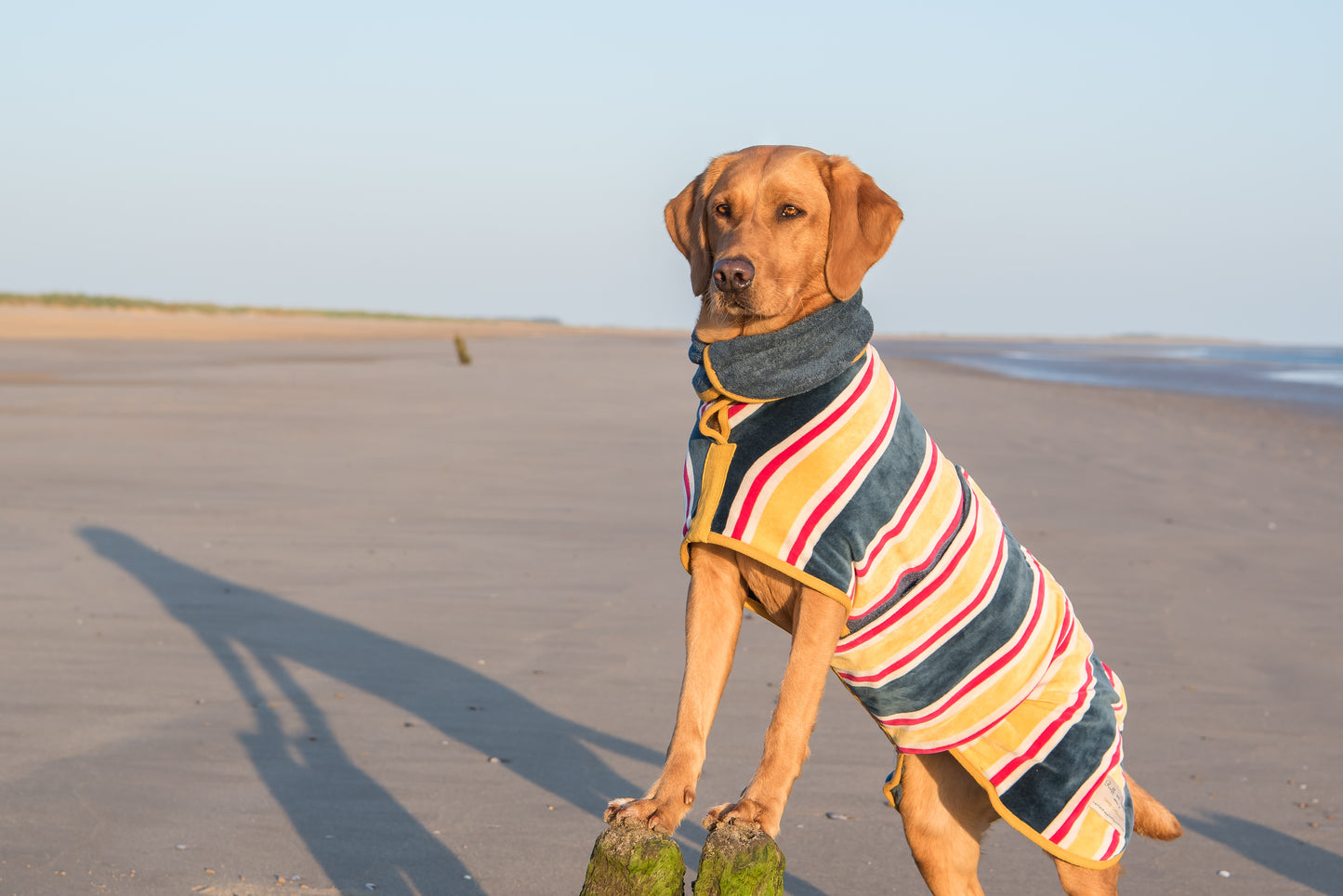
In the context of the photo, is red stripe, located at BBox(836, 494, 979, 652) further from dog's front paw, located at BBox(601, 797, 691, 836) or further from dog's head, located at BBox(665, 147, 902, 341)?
dog's head, located at BBox(665, 147, 902, 341)

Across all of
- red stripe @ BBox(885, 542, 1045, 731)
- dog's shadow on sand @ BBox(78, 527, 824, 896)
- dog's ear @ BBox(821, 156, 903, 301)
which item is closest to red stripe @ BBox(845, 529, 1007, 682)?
red stripe @ BBox(885, 542, 1045, 731)

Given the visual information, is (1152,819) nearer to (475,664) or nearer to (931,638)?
(931,638)

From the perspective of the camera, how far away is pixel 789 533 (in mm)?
2691

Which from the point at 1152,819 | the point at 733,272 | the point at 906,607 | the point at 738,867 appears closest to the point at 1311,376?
the point at 1152,819

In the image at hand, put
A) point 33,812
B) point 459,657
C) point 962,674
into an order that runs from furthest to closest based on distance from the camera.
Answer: point 459,657
point 33,812
point 962,674

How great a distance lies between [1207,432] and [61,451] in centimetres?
1516

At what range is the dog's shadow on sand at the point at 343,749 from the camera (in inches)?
152

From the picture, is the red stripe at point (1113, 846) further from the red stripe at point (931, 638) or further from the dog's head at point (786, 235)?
the dog's head at point (786, 235)

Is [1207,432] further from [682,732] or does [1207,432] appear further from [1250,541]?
[682,732]

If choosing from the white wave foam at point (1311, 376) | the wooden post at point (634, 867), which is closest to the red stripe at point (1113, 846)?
the wooden post at point (634, 867)

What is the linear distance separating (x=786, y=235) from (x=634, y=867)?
1.64 m

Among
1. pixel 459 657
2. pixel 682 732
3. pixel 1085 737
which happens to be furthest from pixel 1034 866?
pixel 459 657

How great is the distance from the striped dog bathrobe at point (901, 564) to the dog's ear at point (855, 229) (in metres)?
0.07

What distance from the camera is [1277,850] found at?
13.3ft
